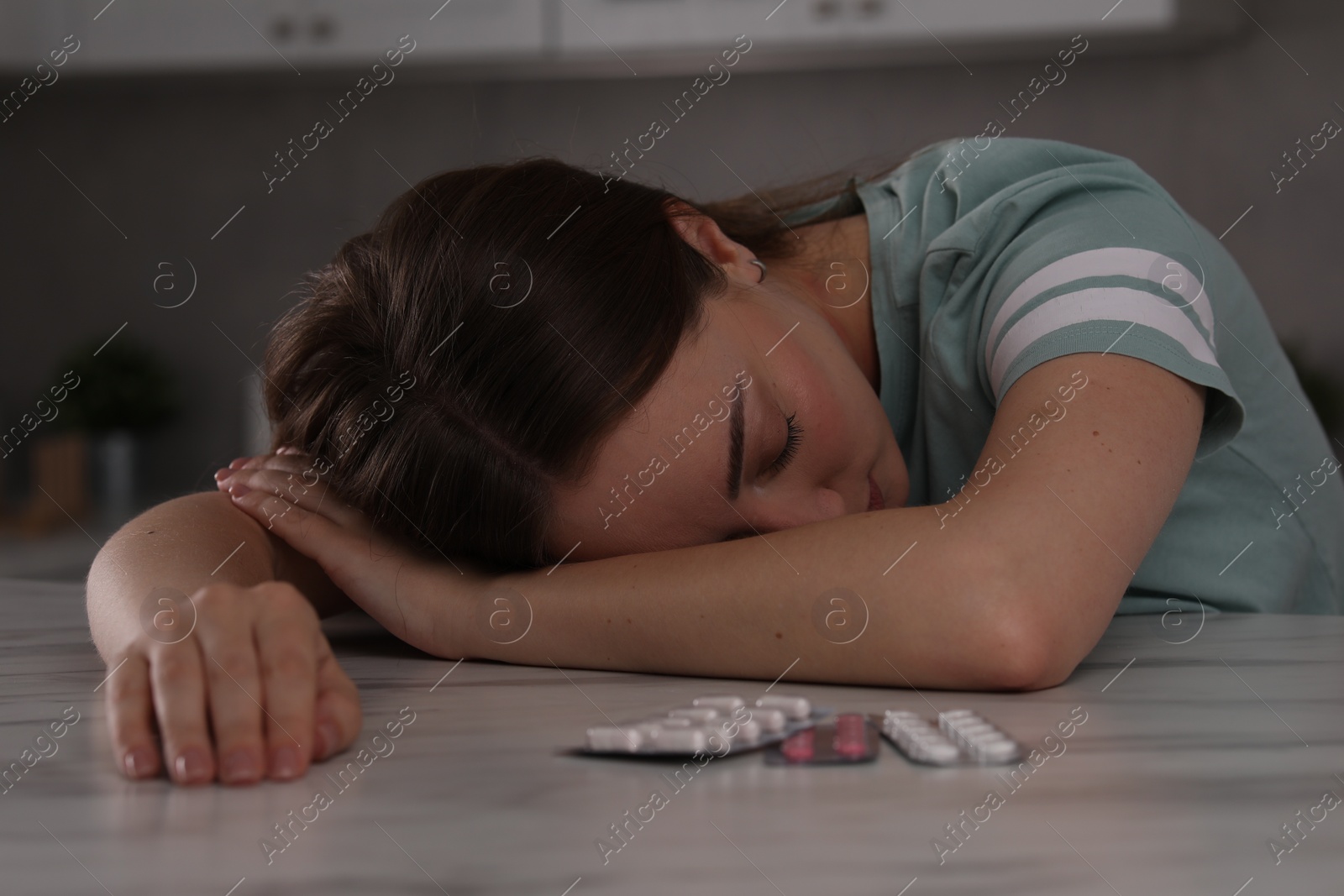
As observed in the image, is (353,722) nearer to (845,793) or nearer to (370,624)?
(845,793)

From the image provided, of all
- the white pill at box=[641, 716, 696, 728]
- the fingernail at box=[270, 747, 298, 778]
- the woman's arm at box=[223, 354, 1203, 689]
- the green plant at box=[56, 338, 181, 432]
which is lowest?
the woman's arm at box=[223, 354, 1203, 689]

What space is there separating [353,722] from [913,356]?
61 cm

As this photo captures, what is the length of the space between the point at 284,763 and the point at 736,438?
0.35m

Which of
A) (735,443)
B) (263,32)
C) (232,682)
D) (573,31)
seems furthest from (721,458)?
(263,32)

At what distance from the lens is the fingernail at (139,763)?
515 mm

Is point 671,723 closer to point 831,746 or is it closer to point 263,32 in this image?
point 831,746

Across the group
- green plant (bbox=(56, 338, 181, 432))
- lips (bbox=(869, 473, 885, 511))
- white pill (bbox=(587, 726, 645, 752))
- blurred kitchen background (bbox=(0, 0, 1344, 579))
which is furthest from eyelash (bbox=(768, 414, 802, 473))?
green plant (bbox=(56, 338, 181, 432))

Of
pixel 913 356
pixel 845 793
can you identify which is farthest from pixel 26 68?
pixel 845 793

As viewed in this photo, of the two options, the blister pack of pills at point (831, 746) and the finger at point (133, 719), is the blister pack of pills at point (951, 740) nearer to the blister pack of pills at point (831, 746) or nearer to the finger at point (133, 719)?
the blister pack of pills at point (831, 746)

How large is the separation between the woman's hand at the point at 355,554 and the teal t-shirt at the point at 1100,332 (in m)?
0.40

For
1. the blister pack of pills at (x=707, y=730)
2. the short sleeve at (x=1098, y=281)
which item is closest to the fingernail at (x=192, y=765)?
the blister pack of pills at (x=707, y=730)

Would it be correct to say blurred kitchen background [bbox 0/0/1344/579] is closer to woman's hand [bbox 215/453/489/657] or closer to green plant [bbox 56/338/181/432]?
green plant [bbox 56/338/181/432]

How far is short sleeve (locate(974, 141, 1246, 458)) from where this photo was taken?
29.8 inches

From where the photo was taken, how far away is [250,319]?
2850 millimetres
